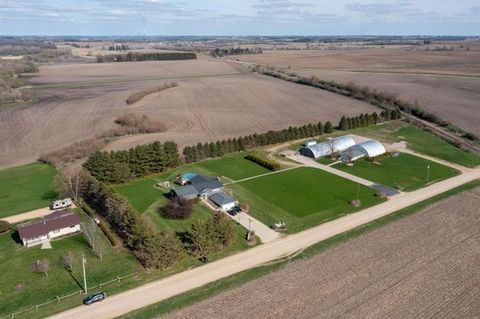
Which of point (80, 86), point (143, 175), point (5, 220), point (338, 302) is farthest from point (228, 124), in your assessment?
point (80, 86)

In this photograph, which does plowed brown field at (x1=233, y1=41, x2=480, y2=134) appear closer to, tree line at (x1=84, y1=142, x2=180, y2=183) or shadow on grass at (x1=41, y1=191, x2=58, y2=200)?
tree line at (x1=84, y1=142, x2=180, y2=183)

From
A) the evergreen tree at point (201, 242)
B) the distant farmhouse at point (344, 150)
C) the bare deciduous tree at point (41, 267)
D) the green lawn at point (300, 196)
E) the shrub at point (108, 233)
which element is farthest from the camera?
the distant farmhouse at point (344, 150)

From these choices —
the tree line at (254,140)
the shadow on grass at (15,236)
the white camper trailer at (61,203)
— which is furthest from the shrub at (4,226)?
the tree line at (254,140)

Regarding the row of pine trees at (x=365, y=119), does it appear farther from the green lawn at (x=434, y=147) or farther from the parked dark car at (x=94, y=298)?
the parked dark car at (x=94, y=298)

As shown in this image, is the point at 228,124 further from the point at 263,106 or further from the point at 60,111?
the point at 60,111

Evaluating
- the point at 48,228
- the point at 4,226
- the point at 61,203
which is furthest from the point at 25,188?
the point at 48,228

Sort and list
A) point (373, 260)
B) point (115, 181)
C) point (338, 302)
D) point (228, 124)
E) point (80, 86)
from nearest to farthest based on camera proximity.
→ point (338, 302) → point (373, 260) → point (115, 181) → point (228, 124) → point (80, 86)
